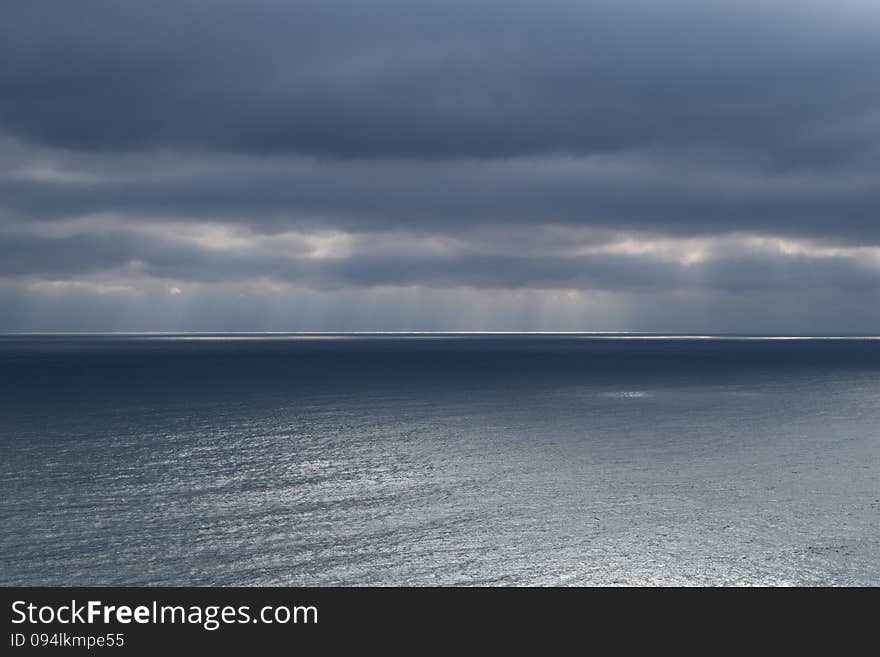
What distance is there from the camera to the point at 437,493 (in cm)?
3888

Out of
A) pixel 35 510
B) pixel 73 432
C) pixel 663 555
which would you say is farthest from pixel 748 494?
pixel 73 432

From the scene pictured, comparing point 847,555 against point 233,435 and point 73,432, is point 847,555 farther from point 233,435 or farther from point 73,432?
point 73,432

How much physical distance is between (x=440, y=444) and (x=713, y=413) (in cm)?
3350

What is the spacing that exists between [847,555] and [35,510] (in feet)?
114

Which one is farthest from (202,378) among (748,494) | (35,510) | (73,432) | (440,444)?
(748,494)

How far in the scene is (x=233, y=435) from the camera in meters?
58.0

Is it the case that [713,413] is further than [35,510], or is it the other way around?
[713,413]

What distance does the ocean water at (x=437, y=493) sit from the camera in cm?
2728

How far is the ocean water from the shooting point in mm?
27281
